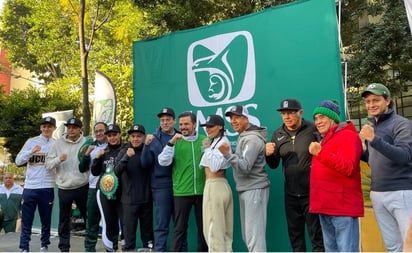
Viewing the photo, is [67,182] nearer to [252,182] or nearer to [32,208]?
[32,208]

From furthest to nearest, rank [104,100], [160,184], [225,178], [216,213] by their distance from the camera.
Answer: [104,100], [160,184], [225,178], [216,213]

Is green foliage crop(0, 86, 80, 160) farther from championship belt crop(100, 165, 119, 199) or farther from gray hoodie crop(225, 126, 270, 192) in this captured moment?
gray hoodie crop(225, 126, 270, 192)

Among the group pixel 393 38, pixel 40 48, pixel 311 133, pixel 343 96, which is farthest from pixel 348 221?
pixel 40 48

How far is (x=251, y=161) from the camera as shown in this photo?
4.33 metres

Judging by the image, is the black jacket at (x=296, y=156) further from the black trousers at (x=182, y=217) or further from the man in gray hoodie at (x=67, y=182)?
the man in gray hoodie at (x=67, y=182)

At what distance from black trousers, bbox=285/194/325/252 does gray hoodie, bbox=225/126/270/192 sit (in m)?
0.37

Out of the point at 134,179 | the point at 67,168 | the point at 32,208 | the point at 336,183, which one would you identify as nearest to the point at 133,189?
the point at 134,179

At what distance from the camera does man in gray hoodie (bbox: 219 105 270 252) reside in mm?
4348

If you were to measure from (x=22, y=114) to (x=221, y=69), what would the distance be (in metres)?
13.5

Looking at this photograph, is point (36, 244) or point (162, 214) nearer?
point (162, 214)

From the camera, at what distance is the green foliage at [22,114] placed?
1653cm

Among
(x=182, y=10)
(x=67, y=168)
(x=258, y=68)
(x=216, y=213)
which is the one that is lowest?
(x=216, y=213)

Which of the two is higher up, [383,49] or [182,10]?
[182,10]

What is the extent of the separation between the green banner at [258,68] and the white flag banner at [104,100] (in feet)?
5.37
